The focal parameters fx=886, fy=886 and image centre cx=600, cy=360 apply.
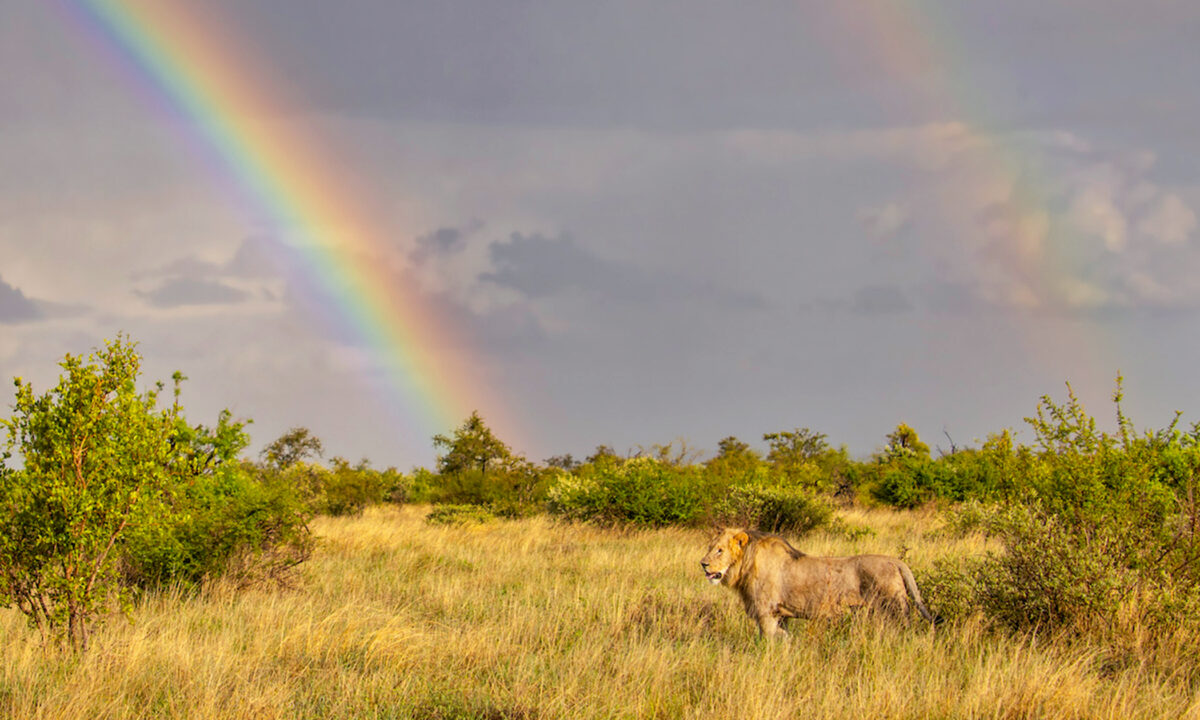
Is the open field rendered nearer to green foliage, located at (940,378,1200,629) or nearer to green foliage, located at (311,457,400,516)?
green foliage, located at (940,378,1200,629)

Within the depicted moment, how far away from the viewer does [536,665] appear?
7.09m

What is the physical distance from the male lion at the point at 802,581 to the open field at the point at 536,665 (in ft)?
0.72

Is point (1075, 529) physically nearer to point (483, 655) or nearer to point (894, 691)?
point (894, 691)

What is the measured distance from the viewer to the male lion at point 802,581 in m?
7.75

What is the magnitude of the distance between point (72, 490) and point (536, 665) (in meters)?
4.09

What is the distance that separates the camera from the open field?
584 centimetres

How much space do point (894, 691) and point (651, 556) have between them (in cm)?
955

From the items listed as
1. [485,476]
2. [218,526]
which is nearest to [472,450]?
[485,476]

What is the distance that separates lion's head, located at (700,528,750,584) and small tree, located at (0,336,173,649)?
488 centimetres

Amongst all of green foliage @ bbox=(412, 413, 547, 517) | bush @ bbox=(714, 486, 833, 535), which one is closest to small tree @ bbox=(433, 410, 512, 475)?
green foliage @ bbox=(412, 413, 547, 517)

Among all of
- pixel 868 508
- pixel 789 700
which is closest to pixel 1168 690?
Result: pixel 789 700

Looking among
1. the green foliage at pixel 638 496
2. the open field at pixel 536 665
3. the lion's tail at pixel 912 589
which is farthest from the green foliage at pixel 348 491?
the lion's tail at pixel 912 589

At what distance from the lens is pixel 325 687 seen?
6.43 m

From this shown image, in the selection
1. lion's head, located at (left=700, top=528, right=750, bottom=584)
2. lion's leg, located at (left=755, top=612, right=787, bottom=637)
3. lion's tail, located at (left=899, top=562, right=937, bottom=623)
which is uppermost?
lion's head, located at (left=700, top=528, right=750, bottom=584)
